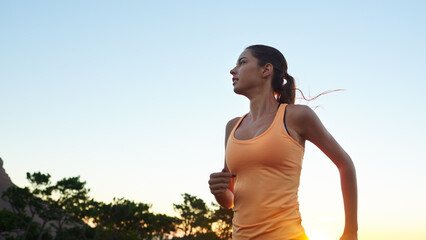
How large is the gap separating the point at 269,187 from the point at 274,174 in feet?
0.28

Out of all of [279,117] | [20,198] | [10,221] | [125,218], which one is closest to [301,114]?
[279,117]

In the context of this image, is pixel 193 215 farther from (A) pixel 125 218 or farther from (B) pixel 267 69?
(B) pixel 267 69

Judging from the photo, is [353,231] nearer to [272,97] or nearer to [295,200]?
[295,200]

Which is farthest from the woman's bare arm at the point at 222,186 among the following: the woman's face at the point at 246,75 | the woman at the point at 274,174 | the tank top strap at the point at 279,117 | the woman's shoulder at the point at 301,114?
the woman's face at the point at 246,75

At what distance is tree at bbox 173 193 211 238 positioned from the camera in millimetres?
56344

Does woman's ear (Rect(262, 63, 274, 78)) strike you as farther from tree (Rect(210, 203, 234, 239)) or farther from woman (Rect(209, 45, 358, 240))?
tree (Rect(210, 203, 234, 239))

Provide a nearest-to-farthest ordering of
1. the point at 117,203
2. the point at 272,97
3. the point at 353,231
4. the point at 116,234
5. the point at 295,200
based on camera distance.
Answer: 1. the point at 353,231
2. the point at 295,200
3. the point at 272,97
4. the point at 116,234
5. the point at 117,203

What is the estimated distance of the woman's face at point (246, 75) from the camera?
103 inches

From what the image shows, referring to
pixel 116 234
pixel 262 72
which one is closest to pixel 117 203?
pixel 116 234

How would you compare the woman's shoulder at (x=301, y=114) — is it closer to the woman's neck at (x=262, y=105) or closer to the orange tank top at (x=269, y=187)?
the orange tank top at (x=269, y=187)

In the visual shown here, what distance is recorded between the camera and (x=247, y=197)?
2.14 m

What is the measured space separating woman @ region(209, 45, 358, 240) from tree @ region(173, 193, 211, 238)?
5604 cm

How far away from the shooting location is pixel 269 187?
2082 millimetres

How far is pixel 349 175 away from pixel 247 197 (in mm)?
613
